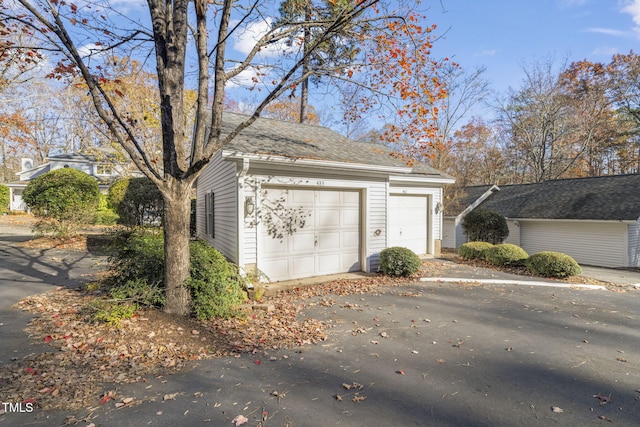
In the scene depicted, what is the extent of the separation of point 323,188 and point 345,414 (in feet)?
20.1

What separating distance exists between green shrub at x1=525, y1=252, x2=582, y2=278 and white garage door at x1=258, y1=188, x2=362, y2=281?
18.5 feet

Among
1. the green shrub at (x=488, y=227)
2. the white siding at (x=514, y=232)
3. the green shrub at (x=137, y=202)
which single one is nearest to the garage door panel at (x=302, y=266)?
the green shrub at (x=488, y=227)

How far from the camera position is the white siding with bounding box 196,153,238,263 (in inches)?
295

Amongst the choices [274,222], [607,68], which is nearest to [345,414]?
[274,222]

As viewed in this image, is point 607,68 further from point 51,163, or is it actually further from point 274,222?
point 51,163

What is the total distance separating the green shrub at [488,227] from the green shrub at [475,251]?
3.50m

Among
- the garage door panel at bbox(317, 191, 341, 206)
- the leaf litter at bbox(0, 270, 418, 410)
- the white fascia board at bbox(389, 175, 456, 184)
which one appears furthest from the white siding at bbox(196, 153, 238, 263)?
the white fascia board at bbox(389, 175, 456, 184)

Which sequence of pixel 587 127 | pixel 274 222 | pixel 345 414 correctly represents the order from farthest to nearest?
pixel 587 127
pixel 274 222
pixel 345 414

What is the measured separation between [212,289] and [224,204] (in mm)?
3572

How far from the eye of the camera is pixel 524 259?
10789mm

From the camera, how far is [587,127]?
22641mm

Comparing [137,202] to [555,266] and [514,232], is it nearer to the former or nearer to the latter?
[555,266]

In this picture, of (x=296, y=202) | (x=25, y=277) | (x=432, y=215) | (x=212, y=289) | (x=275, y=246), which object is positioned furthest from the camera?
(x=432, y=215)

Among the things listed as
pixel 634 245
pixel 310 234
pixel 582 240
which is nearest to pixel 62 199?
pixel 310 234
